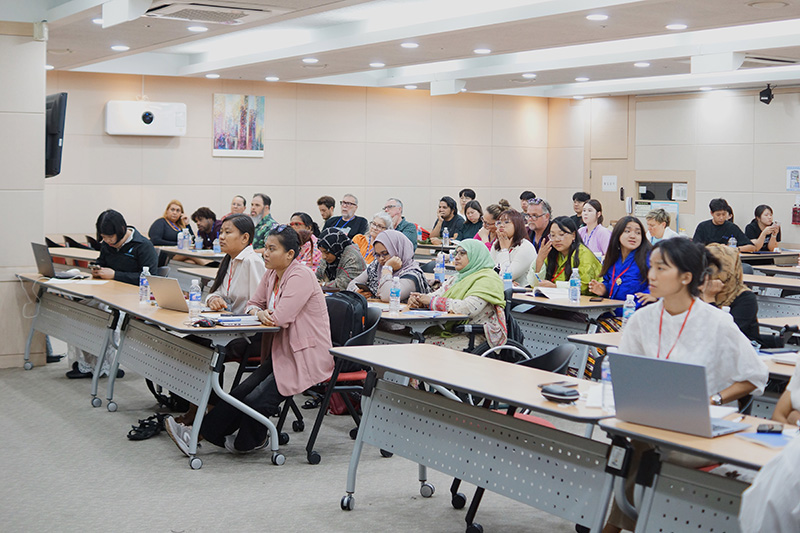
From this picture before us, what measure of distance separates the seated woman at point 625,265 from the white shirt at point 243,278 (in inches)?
110

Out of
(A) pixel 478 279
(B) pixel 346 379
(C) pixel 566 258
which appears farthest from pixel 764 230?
(B) pixel 346 379

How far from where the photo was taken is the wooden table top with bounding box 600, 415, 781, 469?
288cm

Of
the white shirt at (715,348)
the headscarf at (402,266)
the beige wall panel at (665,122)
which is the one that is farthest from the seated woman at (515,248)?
the beige wall panel at (665,122)

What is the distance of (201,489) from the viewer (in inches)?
200

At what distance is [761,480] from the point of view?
2.68 meters

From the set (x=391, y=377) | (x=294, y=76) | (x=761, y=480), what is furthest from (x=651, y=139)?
(x=761, y=480)

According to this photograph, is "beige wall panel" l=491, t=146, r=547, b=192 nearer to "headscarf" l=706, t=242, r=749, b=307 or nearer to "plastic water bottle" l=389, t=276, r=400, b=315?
"plastic water bottle" l=389, t=276, r=400, b=315

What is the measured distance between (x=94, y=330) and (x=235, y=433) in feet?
7.18

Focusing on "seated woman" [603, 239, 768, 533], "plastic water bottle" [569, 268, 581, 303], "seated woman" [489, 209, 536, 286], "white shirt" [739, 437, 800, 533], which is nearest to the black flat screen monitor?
"seated woman" [489, 209, 536, 286]

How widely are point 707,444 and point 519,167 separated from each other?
46.3 ft

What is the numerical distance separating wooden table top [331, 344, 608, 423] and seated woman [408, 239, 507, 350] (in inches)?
53.6

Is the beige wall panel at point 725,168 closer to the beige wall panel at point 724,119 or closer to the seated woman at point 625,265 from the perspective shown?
the beige wall panel at point 724,119

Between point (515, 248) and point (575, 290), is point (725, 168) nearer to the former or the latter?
point (515, 248)

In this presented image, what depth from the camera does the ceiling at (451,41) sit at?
7867mm
